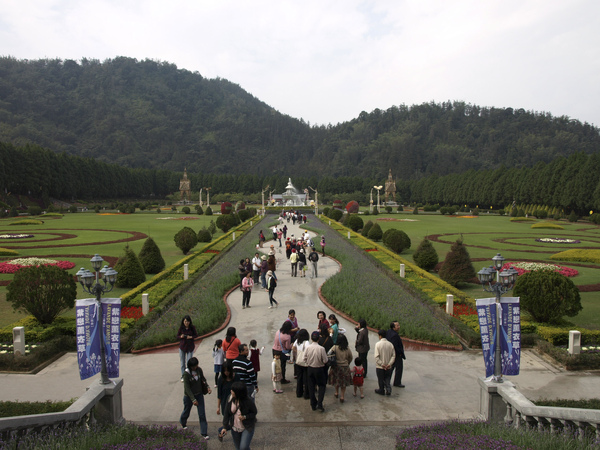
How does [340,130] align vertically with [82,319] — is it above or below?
above

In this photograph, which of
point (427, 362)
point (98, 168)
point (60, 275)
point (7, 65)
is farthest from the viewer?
point (7, 65)

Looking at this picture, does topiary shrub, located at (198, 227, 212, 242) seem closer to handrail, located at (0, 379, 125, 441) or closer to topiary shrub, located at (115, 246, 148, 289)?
topiary shrub, located at (115, 246, 148, 289)

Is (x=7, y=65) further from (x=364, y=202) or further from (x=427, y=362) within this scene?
(x=427, y=362)

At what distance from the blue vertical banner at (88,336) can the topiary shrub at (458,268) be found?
14300 mm

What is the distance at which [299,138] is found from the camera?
19200 cm

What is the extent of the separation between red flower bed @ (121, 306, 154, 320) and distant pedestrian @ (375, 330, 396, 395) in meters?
8.06

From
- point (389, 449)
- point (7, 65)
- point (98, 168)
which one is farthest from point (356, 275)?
point (7, 65)

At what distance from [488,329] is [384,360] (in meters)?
2.02

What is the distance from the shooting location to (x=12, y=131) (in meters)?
129

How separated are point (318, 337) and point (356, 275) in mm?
11717

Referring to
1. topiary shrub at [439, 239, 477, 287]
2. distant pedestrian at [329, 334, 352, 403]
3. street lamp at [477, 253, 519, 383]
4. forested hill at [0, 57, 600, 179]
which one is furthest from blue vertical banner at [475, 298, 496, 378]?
forested hill at [0, 57, 600, 179]

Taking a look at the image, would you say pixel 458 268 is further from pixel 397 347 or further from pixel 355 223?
pixel 355 223

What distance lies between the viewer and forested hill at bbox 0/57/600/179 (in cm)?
14775

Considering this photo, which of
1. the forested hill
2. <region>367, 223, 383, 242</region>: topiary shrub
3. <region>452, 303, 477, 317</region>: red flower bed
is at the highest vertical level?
the forested hill
